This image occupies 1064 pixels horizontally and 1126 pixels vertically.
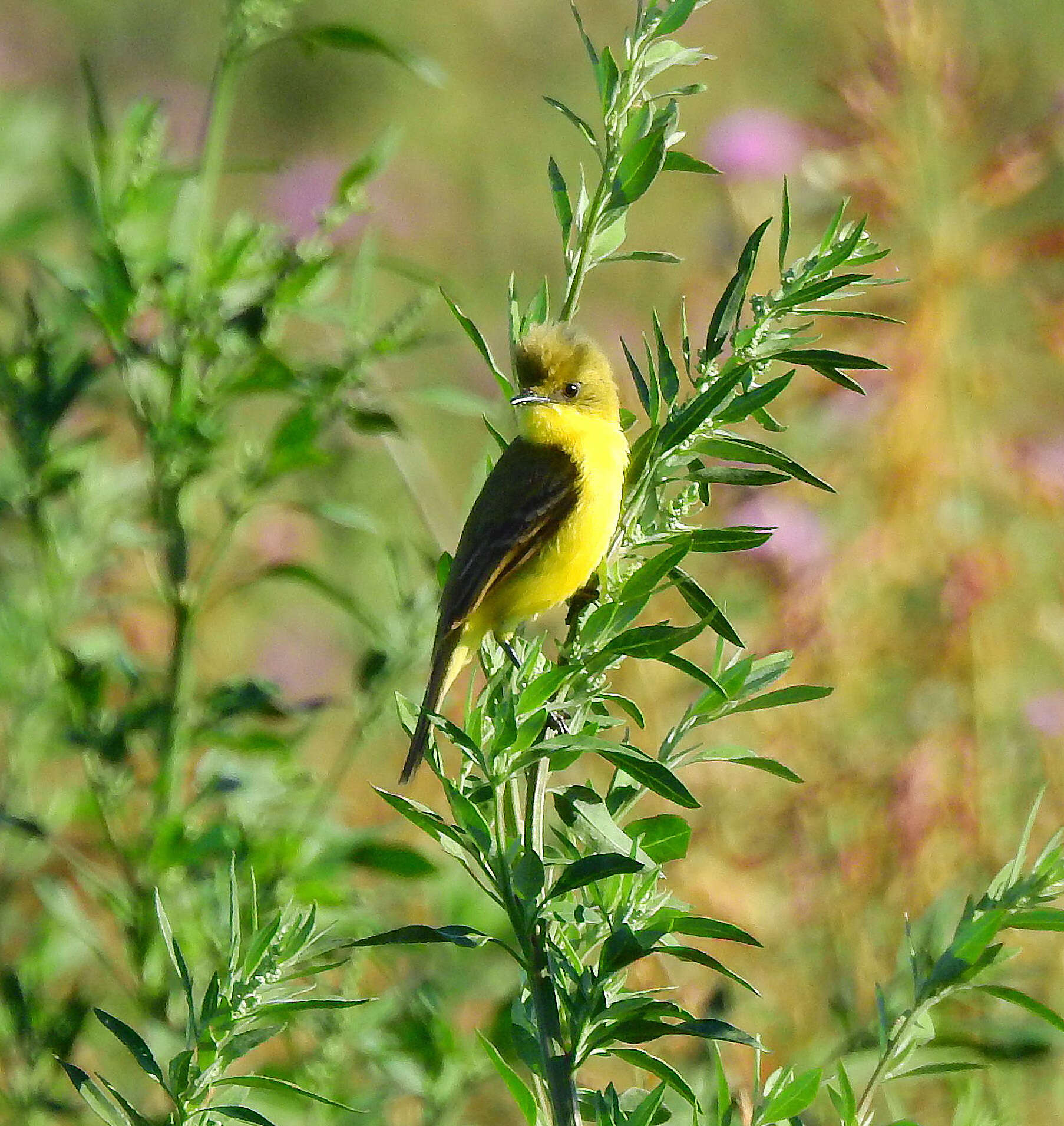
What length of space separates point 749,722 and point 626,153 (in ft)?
6.05

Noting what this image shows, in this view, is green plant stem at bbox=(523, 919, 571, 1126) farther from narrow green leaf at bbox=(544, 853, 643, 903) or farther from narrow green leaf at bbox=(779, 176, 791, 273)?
narrow green leaf at bbox=(779, 176, 791, 273)

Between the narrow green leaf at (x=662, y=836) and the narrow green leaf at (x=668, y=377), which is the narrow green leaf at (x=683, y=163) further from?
the narrow green leaf at (x=662, y=836)

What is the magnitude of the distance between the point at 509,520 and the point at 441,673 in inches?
11.0

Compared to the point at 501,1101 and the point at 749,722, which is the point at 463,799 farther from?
the point at 501,1101

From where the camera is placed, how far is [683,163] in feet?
5.07

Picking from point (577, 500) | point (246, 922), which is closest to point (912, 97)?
point (577, 500)

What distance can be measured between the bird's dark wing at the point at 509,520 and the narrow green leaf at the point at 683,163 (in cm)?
80

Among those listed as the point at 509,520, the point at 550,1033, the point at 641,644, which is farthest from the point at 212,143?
the point at 550,1033

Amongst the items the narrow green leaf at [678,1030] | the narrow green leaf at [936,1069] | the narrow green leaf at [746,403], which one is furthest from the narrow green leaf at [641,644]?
the narrow green leaf at [936,1069]

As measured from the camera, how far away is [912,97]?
331 centimetres

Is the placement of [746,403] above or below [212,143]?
below

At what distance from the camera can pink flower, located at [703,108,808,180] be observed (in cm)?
374

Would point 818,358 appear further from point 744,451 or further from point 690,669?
point 690,669

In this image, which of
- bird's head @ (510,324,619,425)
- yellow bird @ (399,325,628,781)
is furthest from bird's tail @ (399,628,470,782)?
bird's head @ (510,324,619,425)
